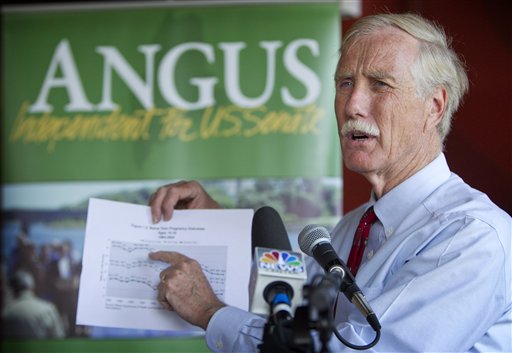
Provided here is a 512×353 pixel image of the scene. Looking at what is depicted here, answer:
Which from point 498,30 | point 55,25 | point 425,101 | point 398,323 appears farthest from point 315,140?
point 398,323

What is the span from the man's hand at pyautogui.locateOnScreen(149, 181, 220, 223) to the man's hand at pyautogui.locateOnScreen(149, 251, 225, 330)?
11cm

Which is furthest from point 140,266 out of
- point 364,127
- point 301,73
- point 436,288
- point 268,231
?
point 301,73

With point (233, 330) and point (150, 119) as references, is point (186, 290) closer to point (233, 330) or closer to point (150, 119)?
point (233, 330)

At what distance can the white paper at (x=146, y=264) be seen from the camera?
1.88m

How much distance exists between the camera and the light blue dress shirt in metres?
1.47

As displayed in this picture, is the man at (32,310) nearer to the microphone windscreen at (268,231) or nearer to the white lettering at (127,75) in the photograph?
the white lettering at (127,75)

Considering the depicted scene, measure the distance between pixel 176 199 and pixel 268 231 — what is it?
Answer: 0.33 metres

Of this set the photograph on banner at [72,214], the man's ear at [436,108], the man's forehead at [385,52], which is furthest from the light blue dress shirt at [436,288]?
the photograph on banner at [72,214]

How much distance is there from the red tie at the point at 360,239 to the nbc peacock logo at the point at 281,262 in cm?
54

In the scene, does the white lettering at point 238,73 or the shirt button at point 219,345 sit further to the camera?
the white lettering at point 238,73

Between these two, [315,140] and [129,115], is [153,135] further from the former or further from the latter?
[315,140]

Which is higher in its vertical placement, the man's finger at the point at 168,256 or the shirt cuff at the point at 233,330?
the man's finger at the point at 168,256

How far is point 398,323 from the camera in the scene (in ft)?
4.81

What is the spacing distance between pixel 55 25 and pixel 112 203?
2.97 m
